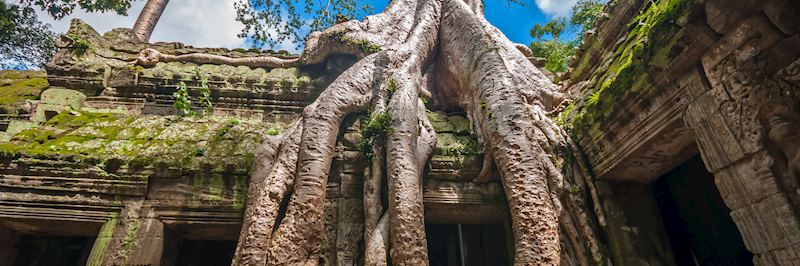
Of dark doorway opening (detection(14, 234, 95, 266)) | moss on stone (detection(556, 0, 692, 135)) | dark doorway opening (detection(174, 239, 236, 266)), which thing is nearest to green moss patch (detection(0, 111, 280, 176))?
dark doorway opening (detection(14, 234, 95, 266))

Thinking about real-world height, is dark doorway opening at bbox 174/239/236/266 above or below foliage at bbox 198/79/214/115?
below

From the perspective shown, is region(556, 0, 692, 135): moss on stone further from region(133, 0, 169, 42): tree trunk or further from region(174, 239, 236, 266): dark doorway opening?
region(133, 0, 169, 42): tree trunk

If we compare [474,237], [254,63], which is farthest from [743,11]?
[254,63]

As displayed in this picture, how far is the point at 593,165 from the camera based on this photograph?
128 inches

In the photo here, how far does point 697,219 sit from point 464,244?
233 cm

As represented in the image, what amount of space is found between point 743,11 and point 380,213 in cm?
252

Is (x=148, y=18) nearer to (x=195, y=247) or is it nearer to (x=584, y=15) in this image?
(x=195, y=247)

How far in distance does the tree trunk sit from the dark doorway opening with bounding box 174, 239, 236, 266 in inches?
226

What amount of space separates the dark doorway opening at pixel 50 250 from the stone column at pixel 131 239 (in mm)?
1064

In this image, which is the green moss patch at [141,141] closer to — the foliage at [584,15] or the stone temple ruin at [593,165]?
the stone temple ruin at [593,165]

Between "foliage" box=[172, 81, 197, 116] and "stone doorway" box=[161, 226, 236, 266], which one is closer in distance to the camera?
"stone doorway" box=[161, 226, 236, 266]

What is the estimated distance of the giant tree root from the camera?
2.77 metres

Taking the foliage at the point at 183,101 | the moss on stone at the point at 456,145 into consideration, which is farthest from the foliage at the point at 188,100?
the moss on stone at the point at 456,145

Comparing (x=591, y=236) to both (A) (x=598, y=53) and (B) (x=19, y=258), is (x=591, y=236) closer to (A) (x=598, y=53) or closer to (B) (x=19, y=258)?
(A) (x=598, y=53)
